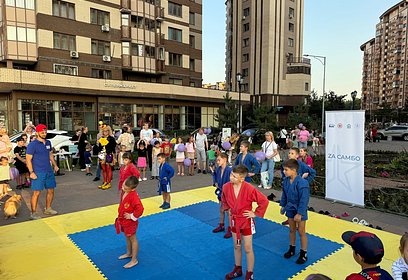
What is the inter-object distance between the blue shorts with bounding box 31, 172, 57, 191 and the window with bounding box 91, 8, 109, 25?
25.1m

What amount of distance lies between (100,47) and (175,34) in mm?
9689

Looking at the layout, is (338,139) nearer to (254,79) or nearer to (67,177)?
(67,177)

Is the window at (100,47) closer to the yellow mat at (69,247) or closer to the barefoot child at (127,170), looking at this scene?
the yellow mat at (69,247)

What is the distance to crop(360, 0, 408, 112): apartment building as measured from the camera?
9156 centimetres

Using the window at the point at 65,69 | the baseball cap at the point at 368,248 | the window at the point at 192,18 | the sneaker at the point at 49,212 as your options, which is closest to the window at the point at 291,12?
the window at the point at 192,18

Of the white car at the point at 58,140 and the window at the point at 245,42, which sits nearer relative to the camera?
the white car at the point at 58,140

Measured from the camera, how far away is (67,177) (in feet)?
39.6

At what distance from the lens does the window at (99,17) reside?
2808cm

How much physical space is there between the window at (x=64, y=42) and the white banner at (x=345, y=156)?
24917mm

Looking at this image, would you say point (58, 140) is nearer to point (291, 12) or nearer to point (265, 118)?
point (265, 118)

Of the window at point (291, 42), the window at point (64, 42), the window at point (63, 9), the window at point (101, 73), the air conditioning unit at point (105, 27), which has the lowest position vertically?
the window at point (101, 73)

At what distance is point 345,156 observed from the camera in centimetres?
819

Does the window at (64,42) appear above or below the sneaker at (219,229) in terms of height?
above

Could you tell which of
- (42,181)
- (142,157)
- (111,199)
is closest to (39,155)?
(42,181)
